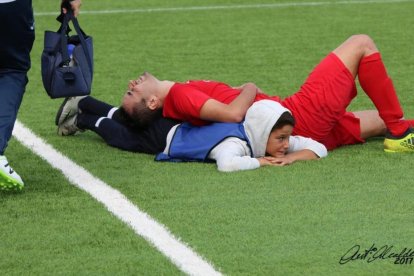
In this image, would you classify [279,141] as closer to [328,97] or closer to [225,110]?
[225,110]

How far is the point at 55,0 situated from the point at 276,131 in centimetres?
737

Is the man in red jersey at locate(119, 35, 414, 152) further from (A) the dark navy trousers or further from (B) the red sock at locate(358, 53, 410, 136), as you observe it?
(A) the dark navy trousers

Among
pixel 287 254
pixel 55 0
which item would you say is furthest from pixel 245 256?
pixel 55 0

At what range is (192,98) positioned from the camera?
281 inches

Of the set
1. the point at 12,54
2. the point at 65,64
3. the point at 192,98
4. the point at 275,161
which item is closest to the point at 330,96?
the point at 275,161

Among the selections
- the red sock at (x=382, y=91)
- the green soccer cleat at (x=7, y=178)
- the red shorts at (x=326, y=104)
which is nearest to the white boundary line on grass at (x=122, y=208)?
the green soccer cleat at (x=7, y=178)

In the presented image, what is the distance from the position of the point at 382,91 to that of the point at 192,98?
118 cm

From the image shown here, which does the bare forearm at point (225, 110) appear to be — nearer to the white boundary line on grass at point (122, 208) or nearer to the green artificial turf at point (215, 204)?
the green artificial turf at point (215, 204)

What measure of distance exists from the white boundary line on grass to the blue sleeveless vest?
0.53 m

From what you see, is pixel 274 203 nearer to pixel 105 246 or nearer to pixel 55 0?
pixel 105 246

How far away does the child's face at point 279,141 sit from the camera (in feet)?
23.2

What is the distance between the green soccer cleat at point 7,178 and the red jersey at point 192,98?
3.77 feet

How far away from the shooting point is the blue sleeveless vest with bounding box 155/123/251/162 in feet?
23.1

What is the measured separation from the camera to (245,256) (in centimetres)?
536
